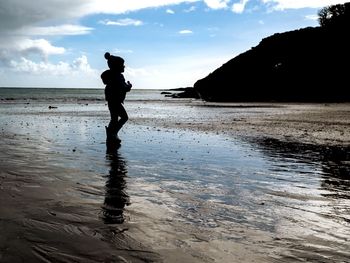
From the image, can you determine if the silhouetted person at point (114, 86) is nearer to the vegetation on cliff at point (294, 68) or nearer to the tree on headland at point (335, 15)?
the vegetation on cliff at point (294, 68)

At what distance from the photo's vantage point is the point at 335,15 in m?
96.6

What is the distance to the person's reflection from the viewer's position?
4828 mm

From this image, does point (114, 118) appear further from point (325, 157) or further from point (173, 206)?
point (173, 206)

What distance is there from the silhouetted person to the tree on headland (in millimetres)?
87354

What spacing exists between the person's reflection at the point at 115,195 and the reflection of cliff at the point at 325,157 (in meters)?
3.59

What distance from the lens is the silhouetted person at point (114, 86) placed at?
12.5 meters

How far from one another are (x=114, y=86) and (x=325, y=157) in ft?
23.3

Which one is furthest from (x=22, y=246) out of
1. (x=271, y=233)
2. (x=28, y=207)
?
(x=271, y=233)

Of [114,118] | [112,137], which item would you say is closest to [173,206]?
[112,137]

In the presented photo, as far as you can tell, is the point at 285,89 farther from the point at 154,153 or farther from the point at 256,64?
the point at 154,153

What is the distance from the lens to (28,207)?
5109 mm

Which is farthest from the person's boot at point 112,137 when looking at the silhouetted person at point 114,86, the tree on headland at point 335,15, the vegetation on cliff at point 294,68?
the tree on headland at point 335,15

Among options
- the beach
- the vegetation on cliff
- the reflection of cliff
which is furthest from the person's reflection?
the vegetation on cliff

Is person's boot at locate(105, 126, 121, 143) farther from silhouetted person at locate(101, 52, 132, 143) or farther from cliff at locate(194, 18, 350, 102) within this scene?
cliff at locate(194, 18, 350, 102)
